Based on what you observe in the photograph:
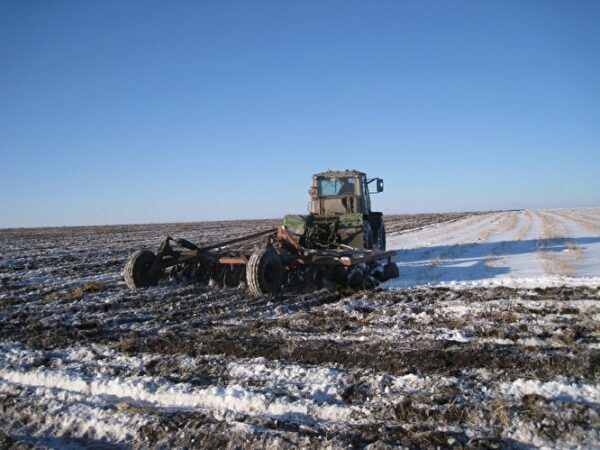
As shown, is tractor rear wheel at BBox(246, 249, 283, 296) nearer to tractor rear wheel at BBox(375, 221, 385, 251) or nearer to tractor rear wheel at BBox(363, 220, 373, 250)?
tractor rear wheel at BBox(363, 220, 373, 250)

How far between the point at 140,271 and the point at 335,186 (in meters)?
4.91

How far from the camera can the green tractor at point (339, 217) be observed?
901 cm

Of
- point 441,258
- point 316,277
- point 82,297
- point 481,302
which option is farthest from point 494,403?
point 441,258

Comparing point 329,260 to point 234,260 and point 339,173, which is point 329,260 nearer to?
point 234,260

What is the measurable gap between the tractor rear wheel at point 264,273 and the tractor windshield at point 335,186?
12.5ft

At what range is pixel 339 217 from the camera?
9.28m

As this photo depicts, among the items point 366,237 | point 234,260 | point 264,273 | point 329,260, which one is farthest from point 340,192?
point 264,273

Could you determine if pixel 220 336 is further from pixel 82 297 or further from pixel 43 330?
pixel 82 297

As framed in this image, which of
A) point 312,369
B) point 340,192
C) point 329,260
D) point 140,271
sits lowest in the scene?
point 312,369

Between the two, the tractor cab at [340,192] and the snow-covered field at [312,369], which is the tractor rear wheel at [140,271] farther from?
the tractor cab at [340,192]

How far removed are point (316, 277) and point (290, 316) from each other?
202cm

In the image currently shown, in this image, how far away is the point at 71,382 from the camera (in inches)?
134

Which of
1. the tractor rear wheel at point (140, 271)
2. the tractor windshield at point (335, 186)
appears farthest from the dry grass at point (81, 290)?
the tractor windshield at point (335, 186)

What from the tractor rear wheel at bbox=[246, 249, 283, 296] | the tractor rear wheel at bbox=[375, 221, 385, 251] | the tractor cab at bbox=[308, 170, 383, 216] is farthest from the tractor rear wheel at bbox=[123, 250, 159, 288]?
the tractor rear wheel at bbox=[375, 221, 385, 251]
